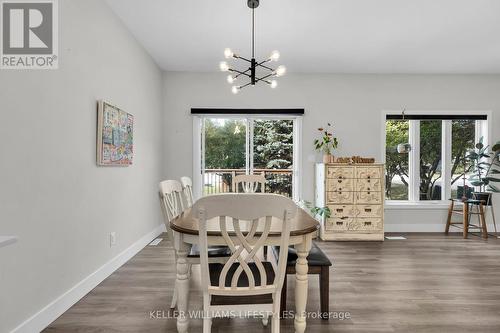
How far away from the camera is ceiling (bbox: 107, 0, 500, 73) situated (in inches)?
112

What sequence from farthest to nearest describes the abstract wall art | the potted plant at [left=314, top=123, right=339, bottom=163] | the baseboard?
the potted plant at [left=314, top=123, right=339, bottom=163]
the abstract wall art
the baseboard

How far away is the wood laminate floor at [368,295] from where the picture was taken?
201 centimetres

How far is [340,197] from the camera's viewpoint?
4.26 metres

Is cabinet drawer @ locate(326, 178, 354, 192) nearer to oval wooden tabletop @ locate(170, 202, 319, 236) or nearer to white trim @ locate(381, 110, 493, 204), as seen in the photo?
white trim @ locate(381, 110, 493, 204)

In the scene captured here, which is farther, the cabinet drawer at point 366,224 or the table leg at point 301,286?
the cabinet drawer at point 366,224

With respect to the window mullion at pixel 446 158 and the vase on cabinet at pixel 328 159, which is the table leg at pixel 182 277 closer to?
the vase on cabinet at pixel 328 159

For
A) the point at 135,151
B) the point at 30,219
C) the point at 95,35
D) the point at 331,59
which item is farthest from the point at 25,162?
the point at 331,59

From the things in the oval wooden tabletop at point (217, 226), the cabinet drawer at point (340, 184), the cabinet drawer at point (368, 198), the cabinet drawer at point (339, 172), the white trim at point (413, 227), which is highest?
the cabinet drawer at point (339, 172)

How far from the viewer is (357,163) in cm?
427

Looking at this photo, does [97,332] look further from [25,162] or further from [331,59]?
[331,59]

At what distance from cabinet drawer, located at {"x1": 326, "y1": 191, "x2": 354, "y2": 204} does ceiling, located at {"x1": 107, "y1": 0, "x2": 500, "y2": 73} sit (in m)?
1.91

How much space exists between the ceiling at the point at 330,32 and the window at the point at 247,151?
0.97 metres

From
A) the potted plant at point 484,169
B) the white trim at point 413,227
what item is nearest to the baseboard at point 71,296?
the white trim at point 413,227

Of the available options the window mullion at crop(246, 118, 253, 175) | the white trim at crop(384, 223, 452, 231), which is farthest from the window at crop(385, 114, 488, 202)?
the window mullion at crop(246, 118, 253, 175)
